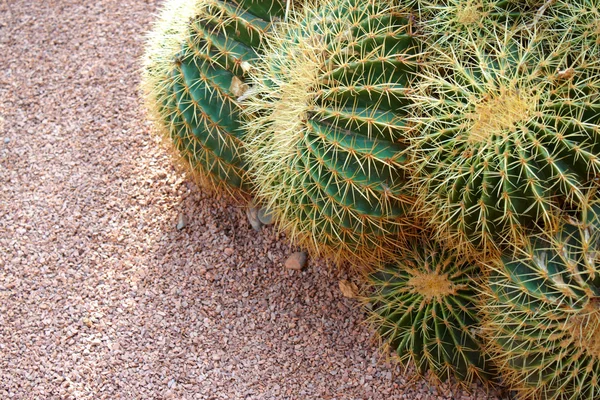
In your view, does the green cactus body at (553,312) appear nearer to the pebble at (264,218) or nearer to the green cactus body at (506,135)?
the green cactus body at (506,135)

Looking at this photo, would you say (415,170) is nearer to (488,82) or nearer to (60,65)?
(488,82)

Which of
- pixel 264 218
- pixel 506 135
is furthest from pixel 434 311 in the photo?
pixel 264 218

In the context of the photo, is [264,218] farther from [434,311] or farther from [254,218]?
[434,311]

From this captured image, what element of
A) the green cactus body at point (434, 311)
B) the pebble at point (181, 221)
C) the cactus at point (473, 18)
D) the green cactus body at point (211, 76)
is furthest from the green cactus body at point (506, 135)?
the pebble at point (181, 221)

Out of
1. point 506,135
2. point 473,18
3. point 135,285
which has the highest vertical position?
point 473,18

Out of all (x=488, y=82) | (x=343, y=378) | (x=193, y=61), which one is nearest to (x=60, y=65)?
(x=193, y=61)
